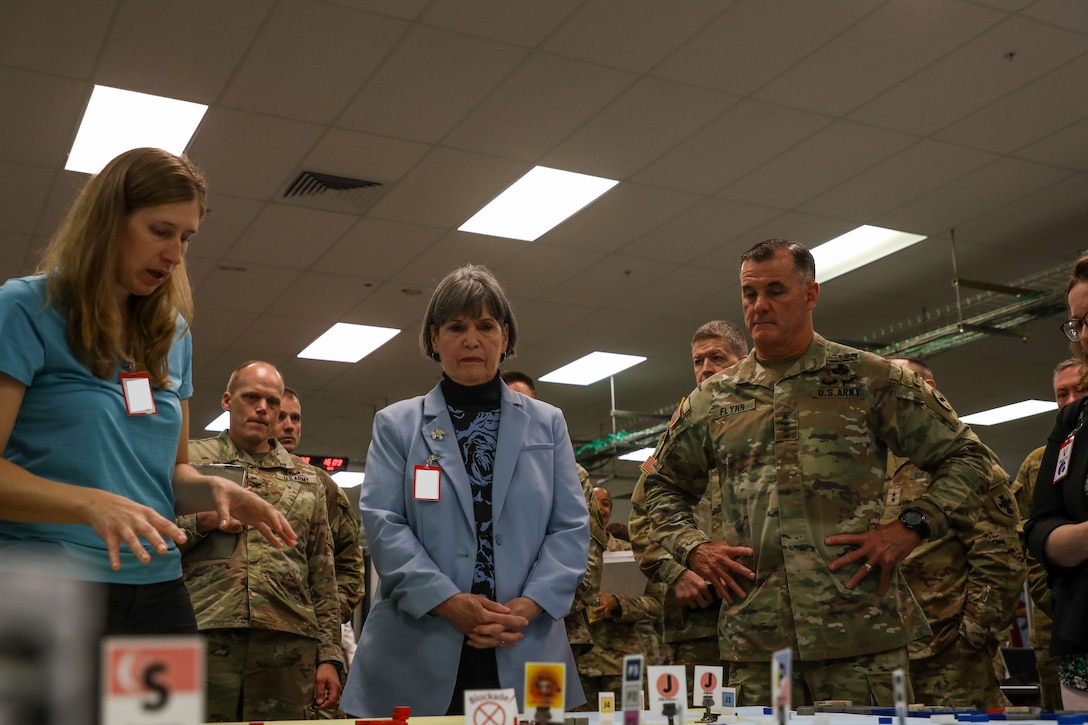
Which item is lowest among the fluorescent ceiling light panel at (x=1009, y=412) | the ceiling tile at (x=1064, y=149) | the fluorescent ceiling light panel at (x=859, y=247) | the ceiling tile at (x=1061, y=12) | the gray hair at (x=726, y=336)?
the gray hair at (x=726, y=336)

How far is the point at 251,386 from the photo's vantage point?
11.6 feet

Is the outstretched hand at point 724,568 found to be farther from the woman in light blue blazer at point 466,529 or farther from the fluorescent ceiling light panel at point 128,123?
the fluorescent ceiling light panel at point 128,123

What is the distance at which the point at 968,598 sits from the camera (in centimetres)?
336

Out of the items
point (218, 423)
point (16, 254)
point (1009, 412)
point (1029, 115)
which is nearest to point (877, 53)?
point (1029, 115)

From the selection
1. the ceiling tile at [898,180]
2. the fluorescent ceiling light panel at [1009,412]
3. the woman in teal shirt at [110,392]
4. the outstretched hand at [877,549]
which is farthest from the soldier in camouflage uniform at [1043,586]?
the fluorescent ceiling light panel at [1009,412]

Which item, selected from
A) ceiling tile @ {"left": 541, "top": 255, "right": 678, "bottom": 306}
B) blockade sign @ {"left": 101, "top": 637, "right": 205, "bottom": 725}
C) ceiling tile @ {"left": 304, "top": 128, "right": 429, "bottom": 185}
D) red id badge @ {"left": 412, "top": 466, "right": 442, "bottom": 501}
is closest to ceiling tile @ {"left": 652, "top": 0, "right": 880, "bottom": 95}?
ceiling tile @ {"left": 304, "top": 128, "right": 429, "bottom": 185}

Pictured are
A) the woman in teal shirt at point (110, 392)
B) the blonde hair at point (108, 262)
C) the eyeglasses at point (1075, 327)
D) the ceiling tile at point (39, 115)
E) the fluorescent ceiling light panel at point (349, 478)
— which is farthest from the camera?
the fluorescent ceiling light panel at point (349, 478)

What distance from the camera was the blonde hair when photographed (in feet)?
5.10

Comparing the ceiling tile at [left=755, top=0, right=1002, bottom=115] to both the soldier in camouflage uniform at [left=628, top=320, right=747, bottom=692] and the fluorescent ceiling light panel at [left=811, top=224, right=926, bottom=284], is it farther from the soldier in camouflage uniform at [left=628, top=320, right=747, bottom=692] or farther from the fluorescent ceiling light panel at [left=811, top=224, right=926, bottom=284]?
the fluorescent ceiling light panel at [left=811, top=224, right=926, bottom=284]

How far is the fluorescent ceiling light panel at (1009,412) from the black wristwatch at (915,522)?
904 cm

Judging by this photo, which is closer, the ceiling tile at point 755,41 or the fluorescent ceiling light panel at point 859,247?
the ceiling tile at point 755,41

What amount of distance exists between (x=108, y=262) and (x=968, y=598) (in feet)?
9.51

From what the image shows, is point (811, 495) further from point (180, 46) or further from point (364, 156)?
point (364, 156)

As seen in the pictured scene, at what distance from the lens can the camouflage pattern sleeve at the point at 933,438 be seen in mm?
2312
